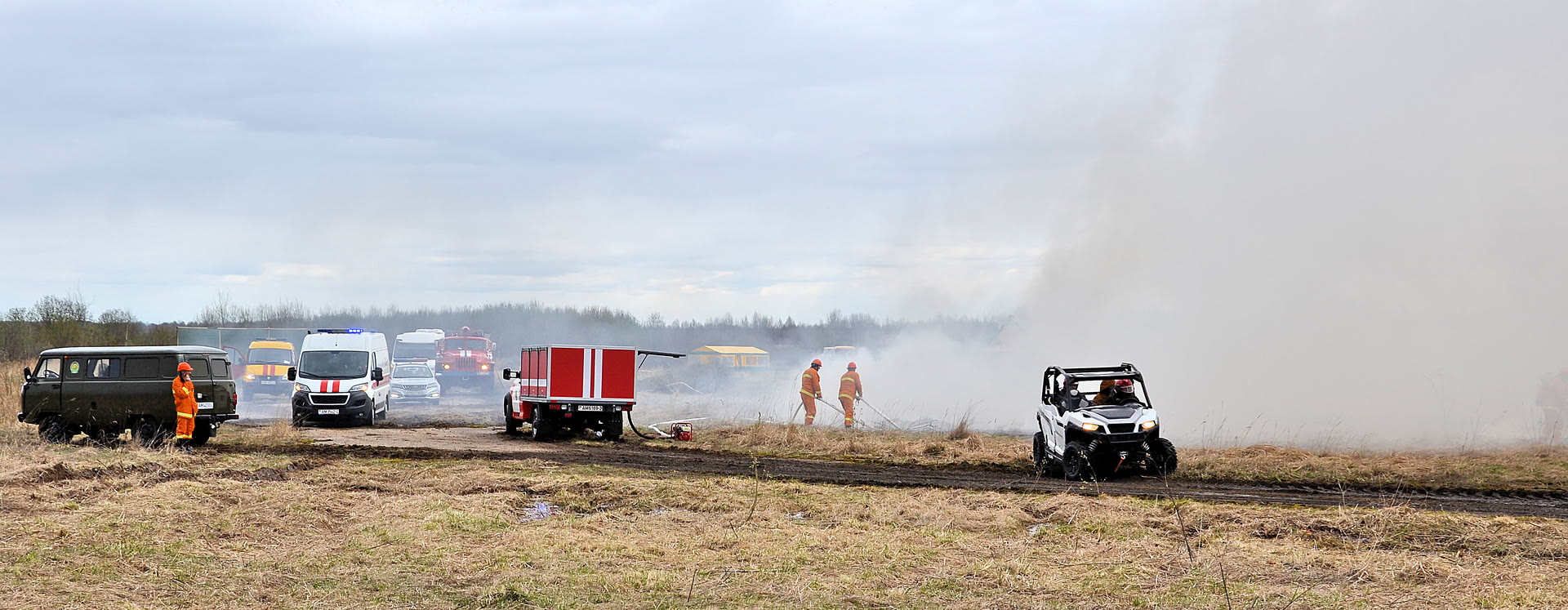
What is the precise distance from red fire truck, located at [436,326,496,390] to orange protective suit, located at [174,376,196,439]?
30.6 metres

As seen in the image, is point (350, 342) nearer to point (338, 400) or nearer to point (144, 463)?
point (338, 400)

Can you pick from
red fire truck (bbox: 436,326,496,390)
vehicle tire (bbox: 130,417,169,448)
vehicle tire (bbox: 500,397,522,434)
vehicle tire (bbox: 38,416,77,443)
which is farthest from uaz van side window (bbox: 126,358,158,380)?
red fire truck (bbox: 436,326,496,390)

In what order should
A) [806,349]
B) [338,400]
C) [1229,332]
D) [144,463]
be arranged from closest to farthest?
1. [144,463]
2. [338,400]
3. [1229,332]
4. [806,349]

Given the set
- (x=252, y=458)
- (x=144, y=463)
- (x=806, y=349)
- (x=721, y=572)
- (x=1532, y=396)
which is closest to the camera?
(x=721, y=572)

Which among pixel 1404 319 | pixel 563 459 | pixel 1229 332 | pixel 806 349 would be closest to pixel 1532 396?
pixel 1404 319

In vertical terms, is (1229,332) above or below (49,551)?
above

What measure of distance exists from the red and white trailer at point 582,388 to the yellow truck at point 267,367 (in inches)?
766

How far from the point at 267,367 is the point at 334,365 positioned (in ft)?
39.6

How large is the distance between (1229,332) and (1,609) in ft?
121

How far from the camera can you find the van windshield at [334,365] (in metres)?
30.8

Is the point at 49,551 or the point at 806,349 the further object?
the point at 806,349

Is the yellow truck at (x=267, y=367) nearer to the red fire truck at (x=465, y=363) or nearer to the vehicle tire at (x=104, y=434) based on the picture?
the red fire truck at (x=465, y=363)

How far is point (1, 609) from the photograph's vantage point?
325 inches

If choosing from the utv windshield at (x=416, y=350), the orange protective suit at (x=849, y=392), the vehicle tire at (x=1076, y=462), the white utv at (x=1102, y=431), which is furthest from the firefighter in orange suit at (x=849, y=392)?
the utv windshield at (x=416, y=350)
